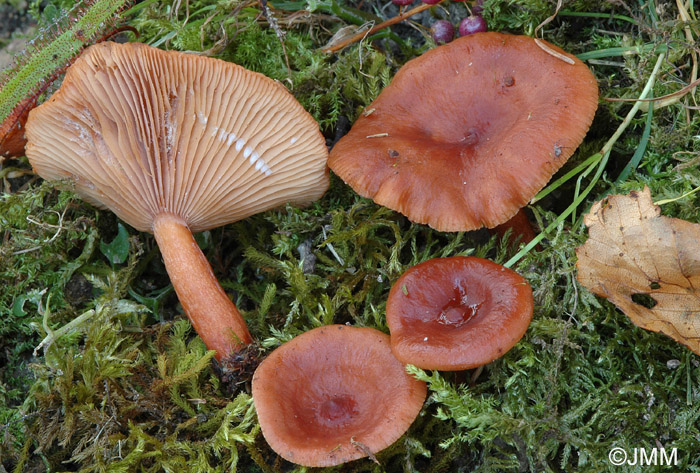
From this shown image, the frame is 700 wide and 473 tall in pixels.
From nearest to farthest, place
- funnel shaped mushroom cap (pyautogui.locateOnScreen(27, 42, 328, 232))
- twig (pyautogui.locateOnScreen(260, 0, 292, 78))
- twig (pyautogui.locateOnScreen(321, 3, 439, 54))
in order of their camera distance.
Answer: funnel shaped mushroom cap (pyautogui.locateOnScreen(27, 42, 328, 232)) < twig (pyautogui.locateOnScreen(260, 0, 292, 78)) < twig (pyautogui.locateOnScreen(321, 3, 439, 54))

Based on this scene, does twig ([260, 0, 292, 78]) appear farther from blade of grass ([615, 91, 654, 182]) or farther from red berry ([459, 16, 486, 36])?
blade of grass ([615, 91, 654, 182])

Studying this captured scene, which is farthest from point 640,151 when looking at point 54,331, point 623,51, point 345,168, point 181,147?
point 54,331

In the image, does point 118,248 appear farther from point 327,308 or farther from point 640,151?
point 640,151

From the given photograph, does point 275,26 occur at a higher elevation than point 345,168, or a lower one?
higher

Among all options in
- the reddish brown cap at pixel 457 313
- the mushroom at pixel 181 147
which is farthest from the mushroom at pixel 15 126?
the reddish brown cap at pixel 457 313

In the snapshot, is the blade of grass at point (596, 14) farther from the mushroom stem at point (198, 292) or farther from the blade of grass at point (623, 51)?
the mushroom stem at point (198, 292)

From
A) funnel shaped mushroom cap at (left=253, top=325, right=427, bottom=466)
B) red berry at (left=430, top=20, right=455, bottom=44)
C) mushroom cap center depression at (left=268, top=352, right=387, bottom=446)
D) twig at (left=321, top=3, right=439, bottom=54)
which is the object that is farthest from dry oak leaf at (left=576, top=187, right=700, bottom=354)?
twig at (left=321, top=3, right=439, bottom=54)

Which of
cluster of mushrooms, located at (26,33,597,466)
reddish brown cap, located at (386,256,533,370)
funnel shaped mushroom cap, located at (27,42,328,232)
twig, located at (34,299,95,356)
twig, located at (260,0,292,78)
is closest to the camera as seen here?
reddish brown cap, located at (386,256,533,370)

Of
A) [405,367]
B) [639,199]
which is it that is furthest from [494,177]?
[405,367]
